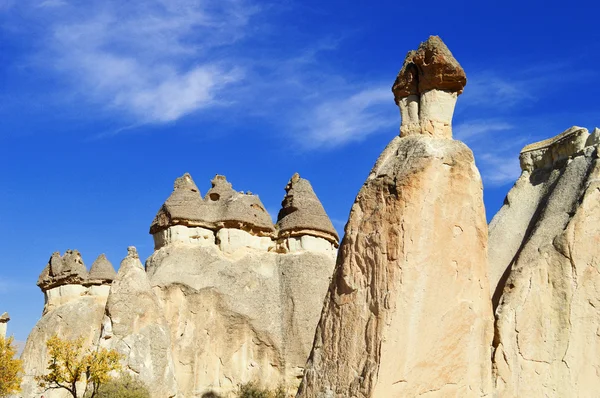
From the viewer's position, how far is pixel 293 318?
947 inches

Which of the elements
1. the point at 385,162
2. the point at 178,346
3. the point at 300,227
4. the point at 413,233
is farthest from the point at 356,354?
the point at 300,227

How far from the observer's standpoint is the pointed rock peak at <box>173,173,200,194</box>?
26750 mm

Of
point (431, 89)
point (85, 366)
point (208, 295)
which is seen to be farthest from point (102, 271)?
point (431, 89)

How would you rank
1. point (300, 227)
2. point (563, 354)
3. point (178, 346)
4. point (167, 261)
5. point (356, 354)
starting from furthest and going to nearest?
point (300, 227) → point (167, 261) → point (178, 346) → point (563, 354) → point (356, 354)

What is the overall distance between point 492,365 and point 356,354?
1638 mm

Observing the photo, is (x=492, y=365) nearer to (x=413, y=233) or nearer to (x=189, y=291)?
(x=413, y=233)

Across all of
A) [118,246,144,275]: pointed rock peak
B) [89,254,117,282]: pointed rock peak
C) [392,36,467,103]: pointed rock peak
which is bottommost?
[392,36,467,103]: pointed rock peak

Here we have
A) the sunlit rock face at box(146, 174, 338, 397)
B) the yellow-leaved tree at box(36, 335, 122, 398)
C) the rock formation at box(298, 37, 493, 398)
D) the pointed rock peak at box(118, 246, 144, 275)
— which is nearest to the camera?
the rock formation at box(298, 37, 493, 398)

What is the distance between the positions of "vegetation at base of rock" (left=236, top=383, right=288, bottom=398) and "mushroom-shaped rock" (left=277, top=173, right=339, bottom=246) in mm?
5489

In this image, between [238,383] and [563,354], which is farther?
[238,383]

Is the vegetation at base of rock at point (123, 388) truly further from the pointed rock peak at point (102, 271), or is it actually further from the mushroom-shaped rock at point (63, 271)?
the mushroom-shaped rock at point (63, 271)

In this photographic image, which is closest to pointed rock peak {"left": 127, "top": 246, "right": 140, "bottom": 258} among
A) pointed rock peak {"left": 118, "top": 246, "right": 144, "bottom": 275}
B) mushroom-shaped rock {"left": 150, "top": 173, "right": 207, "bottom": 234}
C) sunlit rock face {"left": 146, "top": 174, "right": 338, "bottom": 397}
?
pointed rock peak {"left": 118, "top": 246, "right": 144, "bottom": 275}

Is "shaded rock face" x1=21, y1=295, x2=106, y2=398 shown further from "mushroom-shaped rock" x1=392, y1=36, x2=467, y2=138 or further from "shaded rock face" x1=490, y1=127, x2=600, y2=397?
"shaded rock face" x1=490, y1=127, x2=600, y2=397

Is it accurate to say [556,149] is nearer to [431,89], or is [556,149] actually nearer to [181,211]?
[431,89]
